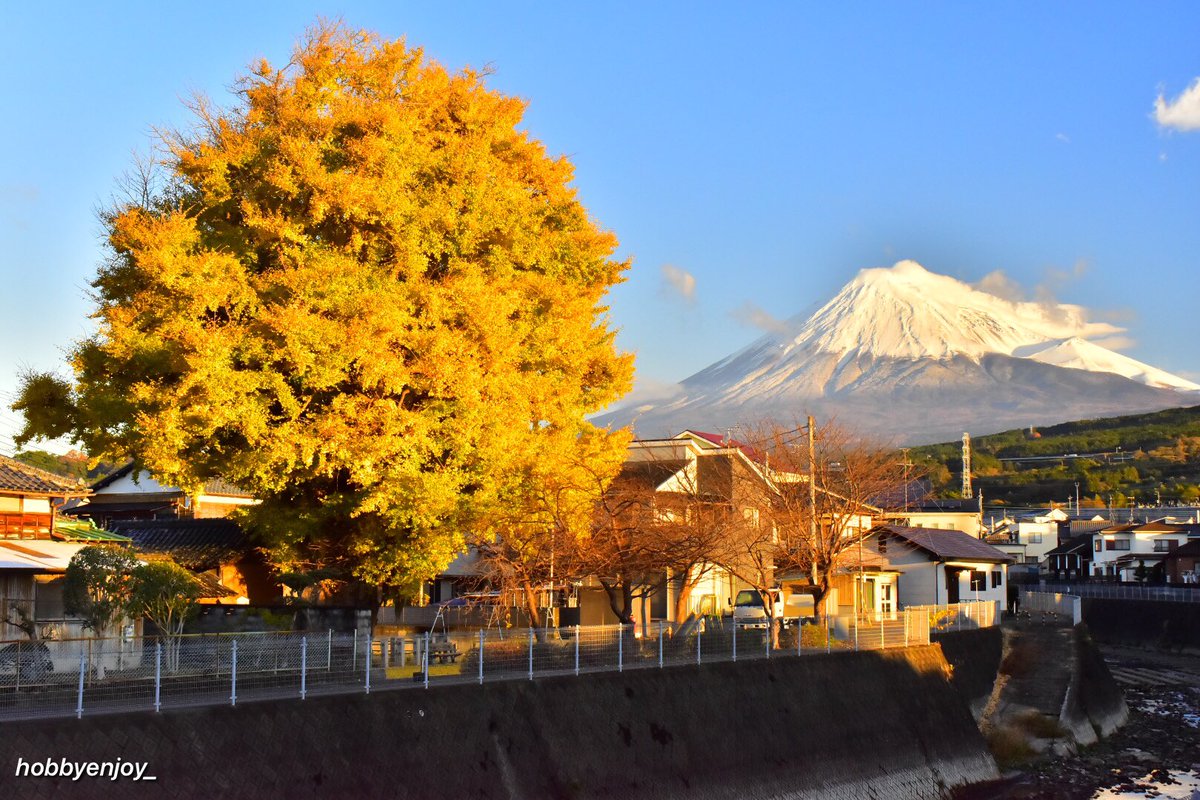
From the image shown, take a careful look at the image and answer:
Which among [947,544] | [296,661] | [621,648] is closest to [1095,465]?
[947,544]

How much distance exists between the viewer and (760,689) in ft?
84.0

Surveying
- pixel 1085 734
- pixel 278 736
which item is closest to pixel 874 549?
pixel 1085 734

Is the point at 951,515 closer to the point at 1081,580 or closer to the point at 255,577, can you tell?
the point at 1081,580

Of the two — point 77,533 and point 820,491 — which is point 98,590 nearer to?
point 77,533

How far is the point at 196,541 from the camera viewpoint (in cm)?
3659

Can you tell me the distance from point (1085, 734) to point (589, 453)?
1629 cm

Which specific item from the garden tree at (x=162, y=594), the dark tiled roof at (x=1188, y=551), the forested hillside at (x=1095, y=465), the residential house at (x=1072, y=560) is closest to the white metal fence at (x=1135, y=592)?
the dark tiled roof at (x=1188, y=551)

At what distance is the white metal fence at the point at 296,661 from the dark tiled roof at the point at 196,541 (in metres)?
14.9

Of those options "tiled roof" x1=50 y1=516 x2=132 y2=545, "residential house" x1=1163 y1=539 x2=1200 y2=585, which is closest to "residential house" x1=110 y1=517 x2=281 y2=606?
"tiled roof" x1=50 y1=516 x2=132 y2=545

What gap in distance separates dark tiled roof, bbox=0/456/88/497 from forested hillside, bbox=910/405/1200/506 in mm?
116919

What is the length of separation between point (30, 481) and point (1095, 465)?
160631mm

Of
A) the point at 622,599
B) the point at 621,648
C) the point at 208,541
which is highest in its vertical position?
the point at 208,541

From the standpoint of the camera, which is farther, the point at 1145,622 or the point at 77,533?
the point at 1145,622

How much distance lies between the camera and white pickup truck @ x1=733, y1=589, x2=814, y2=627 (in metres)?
31.9
